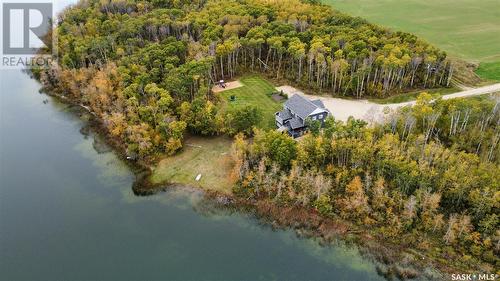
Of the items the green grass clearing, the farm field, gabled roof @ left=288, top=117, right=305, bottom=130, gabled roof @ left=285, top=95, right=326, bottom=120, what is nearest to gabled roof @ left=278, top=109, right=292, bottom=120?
gabled roof @ left=285, top=95, right=326, bottom=120

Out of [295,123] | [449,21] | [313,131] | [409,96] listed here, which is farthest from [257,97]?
[449,21]

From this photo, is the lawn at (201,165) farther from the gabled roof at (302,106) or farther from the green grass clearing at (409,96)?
the green grass clearing at (409,96)

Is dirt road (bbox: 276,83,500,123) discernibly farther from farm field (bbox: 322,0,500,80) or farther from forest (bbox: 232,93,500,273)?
forest (bbox: 232,93,500,273)

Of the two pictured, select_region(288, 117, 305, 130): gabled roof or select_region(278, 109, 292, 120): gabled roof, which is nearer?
select_region(288, 117, 305, 130): gabled roof

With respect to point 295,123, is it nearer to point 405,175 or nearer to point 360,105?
point 360,105

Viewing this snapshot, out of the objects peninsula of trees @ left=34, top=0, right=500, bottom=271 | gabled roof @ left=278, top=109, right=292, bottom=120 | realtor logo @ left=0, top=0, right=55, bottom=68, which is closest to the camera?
peninsula of trees @ left=34, top=0, right=500, bottom=271

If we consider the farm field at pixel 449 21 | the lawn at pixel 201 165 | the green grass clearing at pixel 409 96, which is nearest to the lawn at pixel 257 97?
the lawn at pixel 201 165
